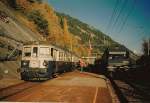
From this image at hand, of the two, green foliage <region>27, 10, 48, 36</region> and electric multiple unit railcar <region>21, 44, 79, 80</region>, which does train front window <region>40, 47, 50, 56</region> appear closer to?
electric multiple unit railcar <region>21, 44, 79, 80</region>

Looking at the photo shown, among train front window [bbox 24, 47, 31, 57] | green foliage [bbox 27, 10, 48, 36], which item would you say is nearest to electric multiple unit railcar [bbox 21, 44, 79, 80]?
train front window [bbox 24, 47, 31, 57]

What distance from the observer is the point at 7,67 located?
1004 inches

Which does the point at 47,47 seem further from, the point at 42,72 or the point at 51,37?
the point at 51,37

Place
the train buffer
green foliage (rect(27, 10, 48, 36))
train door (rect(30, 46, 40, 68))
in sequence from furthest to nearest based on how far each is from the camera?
1. green foliage (rect(27, 10, 48, 36))
2. train door (rect(30, 46, 40, 68))
3. the train buffer

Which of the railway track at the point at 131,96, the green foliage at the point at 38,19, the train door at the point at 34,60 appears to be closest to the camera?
the railway track at the point at 131,96

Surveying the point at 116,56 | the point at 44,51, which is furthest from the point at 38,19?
the point at 44,51

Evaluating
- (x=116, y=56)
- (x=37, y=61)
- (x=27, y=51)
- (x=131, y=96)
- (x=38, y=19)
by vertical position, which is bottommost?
(x=131, y=96)

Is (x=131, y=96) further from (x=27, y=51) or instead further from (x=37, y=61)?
(x=27, y=51)

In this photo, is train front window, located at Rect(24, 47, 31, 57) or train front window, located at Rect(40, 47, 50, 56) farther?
train front window, located at Rect(24, 47, 31, 57)

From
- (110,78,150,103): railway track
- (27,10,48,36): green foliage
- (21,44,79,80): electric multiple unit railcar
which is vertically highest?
(27,10,48,36): green foliage

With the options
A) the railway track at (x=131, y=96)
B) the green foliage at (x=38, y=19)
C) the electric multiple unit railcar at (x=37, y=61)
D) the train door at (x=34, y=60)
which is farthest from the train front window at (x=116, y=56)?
the green foliage at (x=38, y=19)

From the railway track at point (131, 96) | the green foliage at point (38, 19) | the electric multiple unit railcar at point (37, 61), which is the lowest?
the railway track at point (131, 96)

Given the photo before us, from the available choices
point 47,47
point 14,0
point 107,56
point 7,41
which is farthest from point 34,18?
point 47,47

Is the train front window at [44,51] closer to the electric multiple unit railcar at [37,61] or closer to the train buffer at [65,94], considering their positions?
the electric multiple unit railcar at [37,61]
